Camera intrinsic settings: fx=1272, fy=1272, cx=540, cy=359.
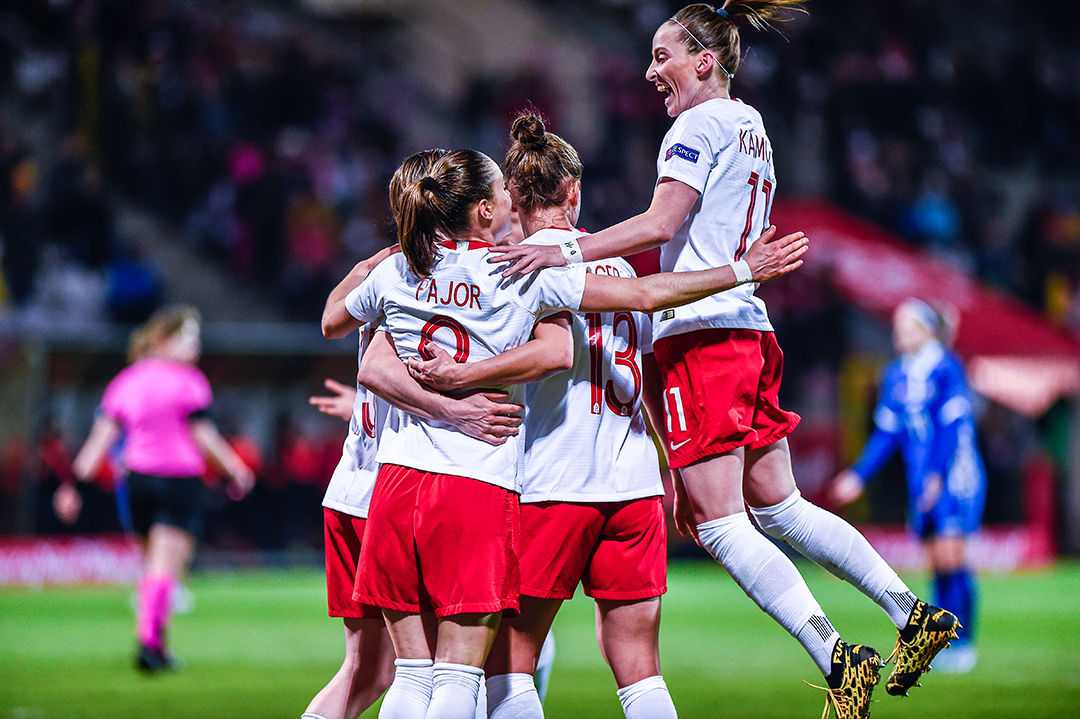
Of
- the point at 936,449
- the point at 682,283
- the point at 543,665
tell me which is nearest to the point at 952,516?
the point at 936,449

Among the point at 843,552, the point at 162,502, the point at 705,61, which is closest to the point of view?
the point at 843,552

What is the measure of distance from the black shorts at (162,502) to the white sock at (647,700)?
498 centimetres

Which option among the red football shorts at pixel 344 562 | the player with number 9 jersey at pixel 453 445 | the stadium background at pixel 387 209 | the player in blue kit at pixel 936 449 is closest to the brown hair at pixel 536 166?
the player with number 9 jersey at pixel 453 445

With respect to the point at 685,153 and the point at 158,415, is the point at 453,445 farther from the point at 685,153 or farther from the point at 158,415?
the point at 158,415

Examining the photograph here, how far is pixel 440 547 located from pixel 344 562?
0.64 meters

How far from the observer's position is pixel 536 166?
4.14m

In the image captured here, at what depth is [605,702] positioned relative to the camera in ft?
22.2

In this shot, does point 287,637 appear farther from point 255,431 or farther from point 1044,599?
point 1044,599

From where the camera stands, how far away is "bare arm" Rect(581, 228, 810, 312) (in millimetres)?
3818

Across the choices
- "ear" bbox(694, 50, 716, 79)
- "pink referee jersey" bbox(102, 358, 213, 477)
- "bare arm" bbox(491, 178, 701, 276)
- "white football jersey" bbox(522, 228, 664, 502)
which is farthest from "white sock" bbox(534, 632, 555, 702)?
"pink referee jersey" bbox(102, 358, 213, 477)

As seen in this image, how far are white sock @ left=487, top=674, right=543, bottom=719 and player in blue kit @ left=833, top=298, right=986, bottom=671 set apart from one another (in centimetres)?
467

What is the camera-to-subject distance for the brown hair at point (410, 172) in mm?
3854

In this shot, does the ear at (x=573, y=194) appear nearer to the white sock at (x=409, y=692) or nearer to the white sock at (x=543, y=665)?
the white sock at (x=409, y=692)

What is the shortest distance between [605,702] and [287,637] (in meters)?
3.64
